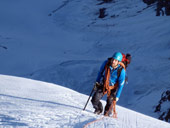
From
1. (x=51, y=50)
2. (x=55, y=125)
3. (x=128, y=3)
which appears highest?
(x=55, y=125)

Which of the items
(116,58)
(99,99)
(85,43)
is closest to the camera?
(116,58)

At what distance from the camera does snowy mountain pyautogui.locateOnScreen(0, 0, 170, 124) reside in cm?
1802

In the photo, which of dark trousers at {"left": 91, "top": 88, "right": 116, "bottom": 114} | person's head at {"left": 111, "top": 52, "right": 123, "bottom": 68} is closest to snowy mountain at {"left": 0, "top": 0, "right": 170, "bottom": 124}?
dark trousers at {"left": 91, "top": 88, "right": 116, "bottom": 114}

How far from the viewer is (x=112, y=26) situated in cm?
2962

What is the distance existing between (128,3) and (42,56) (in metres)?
16.6

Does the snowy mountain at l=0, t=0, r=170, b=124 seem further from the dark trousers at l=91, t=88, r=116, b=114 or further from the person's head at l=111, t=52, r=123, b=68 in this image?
the person's head at l=111, t=52, r=123, b=68

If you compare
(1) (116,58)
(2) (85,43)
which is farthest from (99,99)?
(2) (85,43)

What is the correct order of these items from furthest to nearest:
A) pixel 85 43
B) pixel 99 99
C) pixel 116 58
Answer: pixel 85 43 < pixel 99 99 < pixel 116 58

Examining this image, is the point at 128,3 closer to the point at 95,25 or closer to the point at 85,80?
the point at 95,25

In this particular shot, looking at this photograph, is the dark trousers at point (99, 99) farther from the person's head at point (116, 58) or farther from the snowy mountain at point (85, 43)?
the snowy mountain at point (85, 43)

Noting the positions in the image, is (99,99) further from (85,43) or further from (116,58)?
(85,43)

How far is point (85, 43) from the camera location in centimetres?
2659

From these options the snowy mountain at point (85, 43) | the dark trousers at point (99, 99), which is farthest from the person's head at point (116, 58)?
the snowy mountain at point (85, 43)

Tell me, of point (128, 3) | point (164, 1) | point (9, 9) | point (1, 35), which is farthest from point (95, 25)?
point (9, 9)
